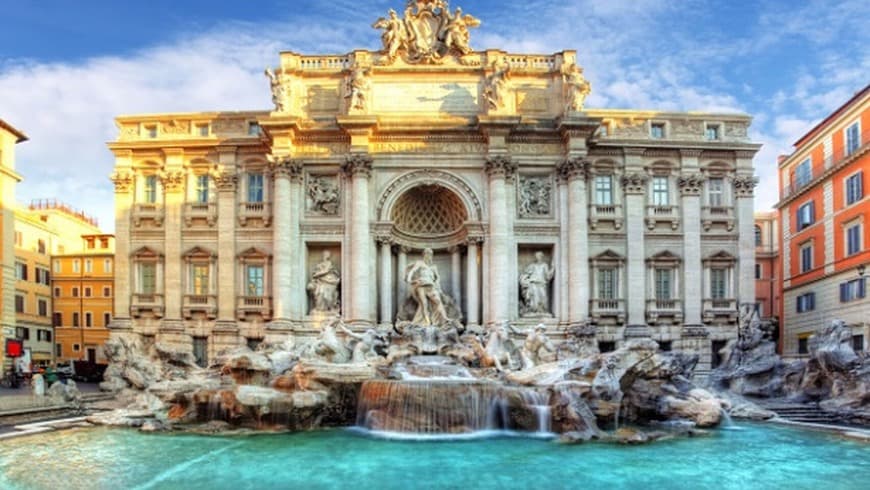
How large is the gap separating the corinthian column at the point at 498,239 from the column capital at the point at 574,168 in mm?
2343

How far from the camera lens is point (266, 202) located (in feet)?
103

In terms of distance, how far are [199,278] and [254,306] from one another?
10.2ft

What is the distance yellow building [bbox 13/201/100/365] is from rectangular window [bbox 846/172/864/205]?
46581 mm

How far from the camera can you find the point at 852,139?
32531mm

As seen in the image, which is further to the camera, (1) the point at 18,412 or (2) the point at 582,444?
(1) the point at 18,412

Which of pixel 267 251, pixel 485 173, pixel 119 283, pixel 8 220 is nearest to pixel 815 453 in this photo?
pixel 485 173

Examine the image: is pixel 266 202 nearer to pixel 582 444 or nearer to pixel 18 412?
pixel 18 412

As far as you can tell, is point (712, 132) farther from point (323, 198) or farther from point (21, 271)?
point (21, 271)

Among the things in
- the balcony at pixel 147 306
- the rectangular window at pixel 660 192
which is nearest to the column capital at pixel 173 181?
the balcony at pixel 147 306

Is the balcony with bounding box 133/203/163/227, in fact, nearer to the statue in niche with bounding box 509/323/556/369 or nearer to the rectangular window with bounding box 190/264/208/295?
the rectangular window with bounding box 190/264/208/295

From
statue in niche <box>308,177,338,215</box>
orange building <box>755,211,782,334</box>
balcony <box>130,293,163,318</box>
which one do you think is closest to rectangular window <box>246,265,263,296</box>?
statue in niche <box>308,177,338,215</box>

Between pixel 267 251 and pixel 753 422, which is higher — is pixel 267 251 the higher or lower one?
the higher one

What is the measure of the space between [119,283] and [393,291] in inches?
493

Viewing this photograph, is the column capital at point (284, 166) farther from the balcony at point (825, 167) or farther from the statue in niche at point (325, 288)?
the balcony at point (825, 167)
